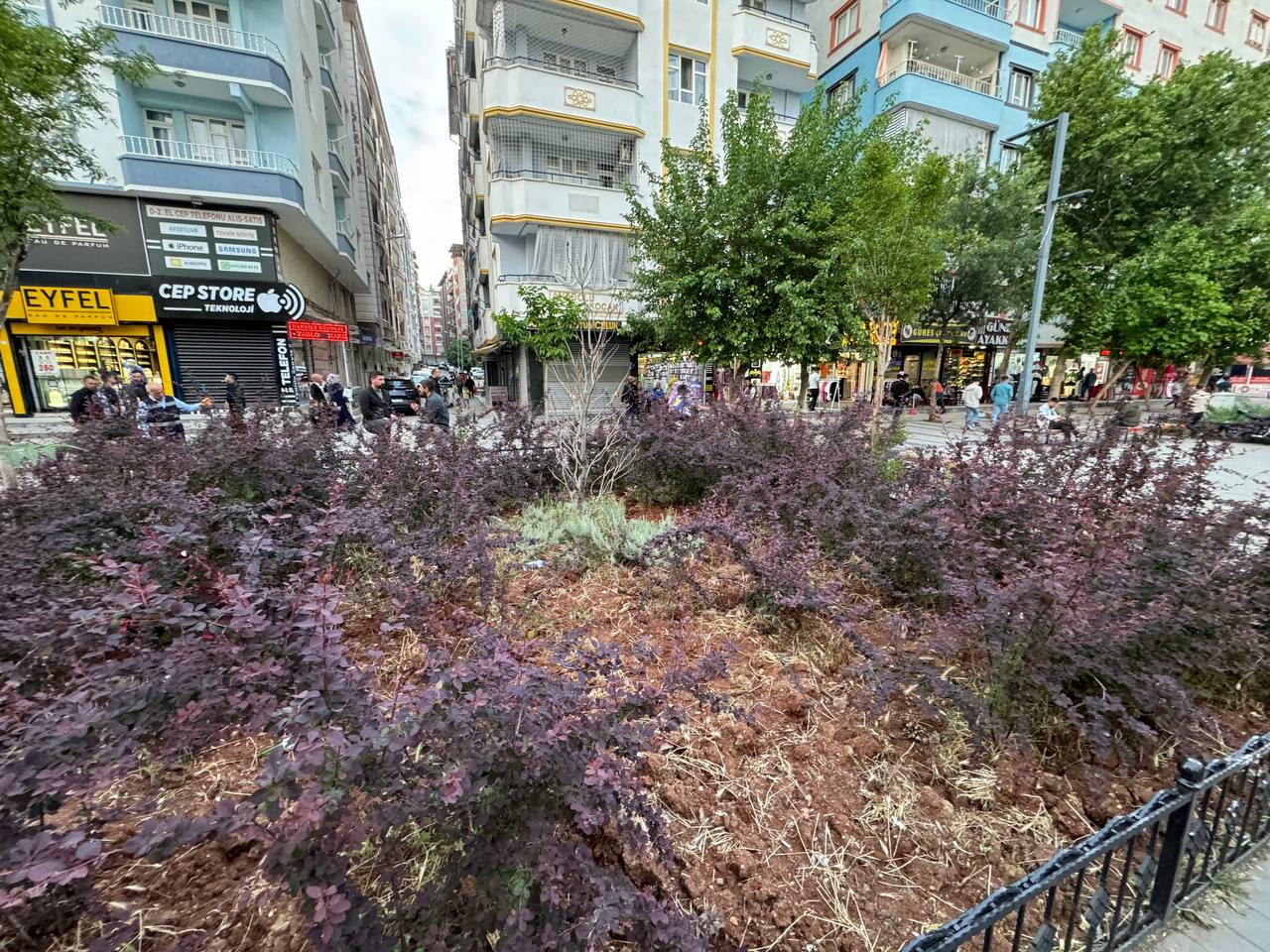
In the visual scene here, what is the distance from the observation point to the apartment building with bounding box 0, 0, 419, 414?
1269 centimetres

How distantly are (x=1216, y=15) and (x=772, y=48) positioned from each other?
26724 millimetres

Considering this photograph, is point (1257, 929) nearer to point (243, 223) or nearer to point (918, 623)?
Answer: point (918, 623)

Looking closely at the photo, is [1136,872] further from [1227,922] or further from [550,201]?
[550,201]

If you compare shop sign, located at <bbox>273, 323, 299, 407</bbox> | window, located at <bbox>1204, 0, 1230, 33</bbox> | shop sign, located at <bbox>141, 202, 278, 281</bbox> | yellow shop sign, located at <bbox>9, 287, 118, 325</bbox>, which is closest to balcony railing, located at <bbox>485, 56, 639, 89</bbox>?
shop sign, located at <bbox>141, 202, 278, 281</bbox>

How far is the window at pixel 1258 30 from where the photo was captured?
26.7 meters

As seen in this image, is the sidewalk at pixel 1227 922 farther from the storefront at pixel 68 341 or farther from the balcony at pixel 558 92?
the balcony at pixel 558 92

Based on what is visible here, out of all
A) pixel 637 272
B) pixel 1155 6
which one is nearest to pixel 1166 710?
pixel 637 272

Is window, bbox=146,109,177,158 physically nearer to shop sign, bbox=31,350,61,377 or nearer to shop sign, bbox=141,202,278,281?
shop sign, bbox=141,202,278,281

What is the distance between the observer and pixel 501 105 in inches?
596

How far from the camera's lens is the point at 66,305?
1291cm

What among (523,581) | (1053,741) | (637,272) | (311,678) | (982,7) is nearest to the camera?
(311,678)

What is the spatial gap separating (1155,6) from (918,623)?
3817cm

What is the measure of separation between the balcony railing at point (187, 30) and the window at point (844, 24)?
21.7 metres

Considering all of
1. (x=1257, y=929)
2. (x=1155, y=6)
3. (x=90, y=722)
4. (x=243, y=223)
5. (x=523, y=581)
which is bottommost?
(x=1257, y=929)
